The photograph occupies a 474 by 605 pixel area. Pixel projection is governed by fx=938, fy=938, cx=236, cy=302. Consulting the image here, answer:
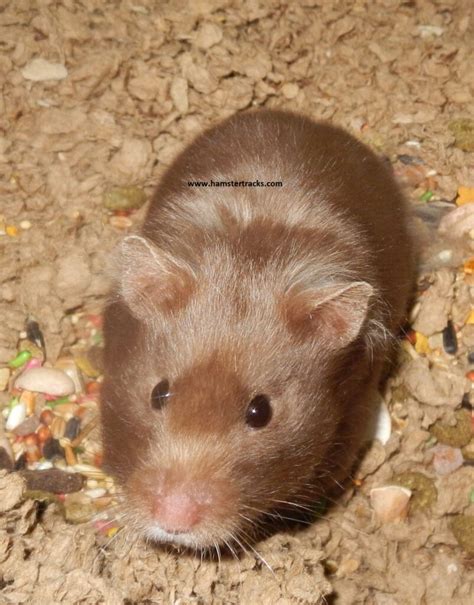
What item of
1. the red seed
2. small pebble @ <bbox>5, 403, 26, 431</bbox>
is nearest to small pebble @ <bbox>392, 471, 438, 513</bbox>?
the red seed

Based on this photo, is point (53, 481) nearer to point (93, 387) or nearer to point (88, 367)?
point (93, 387)

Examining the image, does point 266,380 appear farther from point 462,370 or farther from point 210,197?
point 462,370

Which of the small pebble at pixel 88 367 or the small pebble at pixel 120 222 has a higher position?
the small pebble at pixel 120 222

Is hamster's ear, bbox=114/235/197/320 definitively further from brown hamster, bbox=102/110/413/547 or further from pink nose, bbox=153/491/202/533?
pink nose, bbox=153/491/202/533

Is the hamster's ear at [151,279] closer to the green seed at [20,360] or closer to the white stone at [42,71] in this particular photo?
the green seed at [20,360]

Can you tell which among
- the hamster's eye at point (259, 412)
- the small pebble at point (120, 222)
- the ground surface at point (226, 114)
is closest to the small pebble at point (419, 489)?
the ground surface at point (226, 114)

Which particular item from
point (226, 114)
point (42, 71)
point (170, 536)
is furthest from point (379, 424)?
point (42, 71)
